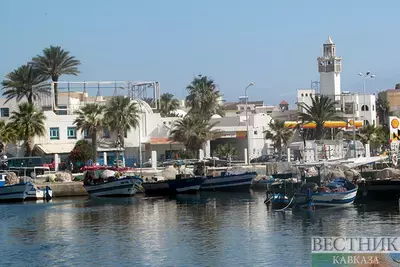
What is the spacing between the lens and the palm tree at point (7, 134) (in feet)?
277

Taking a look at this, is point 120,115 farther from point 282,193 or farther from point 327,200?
point 327,200

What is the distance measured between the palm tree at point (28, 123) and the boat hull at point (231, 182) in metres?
19.2

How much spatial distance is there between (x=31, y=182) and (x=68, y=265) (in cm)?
3739

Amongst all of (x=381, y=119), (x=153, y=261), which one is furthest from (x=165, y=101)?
(x=153, y=261)

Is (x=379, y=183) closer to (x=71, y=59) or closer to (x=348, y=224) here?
(x=348, y=224)

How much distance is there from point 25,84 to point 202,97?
25.8 metres

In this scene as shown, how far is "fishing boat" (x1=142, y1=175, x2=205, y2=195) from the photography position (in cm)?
7769

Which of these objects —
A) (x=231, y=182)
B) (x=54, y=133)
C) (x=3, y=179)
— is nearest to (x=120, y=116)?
(x=54, y=133)

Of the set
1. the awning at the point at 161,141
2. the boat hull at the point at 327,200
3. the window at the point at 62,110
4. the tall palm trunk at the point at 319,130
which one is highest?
the window at the point at 62,110

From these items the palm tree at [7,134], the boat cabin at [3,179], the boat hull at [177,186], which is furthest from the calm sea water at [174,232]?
the palm tree at [7,134]

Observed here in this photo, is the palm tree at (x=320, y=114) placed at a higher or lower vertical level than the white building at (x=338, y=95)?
lower

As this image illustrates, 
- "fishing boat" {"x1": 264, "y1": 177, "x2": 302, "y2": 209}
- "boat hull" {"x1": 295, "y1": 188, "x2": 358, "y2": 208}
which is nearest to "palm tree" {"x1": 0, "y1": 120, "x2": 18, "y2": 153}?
"fishing boat" {"x1": 264, "y1": 177, "x2": 302, "y2": 209}

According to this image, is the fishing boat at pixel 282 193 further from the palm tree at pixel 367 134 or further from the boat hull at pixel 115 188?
the palm tree at pixel 367 134

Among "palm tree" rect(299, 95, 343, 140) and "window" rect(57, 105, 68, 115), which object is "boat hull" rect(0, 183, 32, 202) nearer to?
"window" rect(57, 105, 68, 115)
